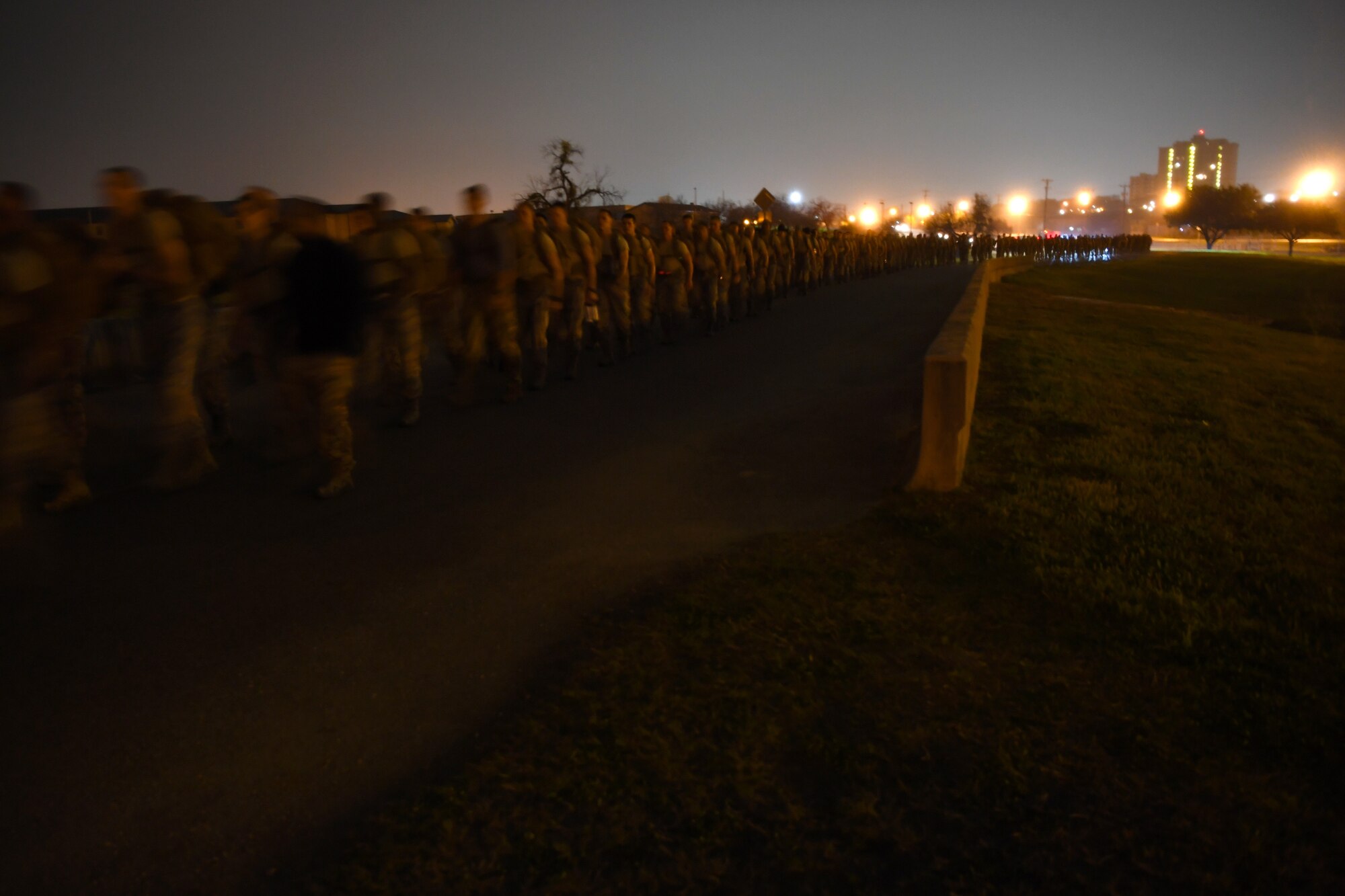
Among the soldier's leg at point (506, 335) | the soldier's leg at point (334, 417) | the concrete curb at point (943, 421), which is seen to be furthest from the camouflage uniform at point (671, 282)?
the soldier's leg at point (334, 417)

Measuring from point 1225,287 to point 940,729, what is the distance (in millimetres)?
45885

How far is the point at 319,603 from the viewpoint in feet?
16.6

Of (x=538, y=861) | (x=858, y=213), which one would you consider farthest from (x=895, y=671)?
(x=858, y=213)

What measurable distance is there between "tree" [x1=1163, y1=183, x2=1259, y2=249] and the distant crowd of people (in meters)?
121

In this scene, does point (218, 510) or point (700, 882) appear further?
point (218, 510)

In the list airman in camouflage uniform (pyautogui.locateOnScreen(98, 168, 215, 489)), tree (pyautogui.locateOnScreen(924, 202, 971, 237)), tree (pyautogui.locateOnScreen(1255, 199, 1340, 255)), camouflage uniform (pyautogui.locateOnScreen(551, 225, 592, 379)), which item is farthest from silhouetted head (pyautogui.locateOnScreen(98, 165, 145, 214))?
tree (pyautogui.locateOnScreen(1255, 199, 1340, 255))

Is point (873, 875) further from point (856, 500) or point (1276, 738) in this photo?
point (856, 500)

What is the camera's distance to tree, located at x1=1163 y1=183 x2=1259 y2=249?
373 ft

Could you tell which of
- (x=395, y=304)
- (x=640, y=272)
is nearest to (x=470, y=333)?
(x=395, y=304)

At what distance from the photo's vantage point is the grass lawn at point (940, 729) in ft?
10.1

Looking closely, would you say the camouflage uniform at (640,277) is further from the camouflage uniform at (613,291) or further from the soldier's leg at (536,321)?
the soldier's leg at (536,321)

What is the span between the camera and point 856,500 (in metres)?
6.78

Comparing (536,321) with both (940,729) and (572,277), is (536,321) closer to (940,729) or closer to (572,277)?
(572,277)

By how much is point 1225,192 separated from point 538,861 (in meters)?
133
